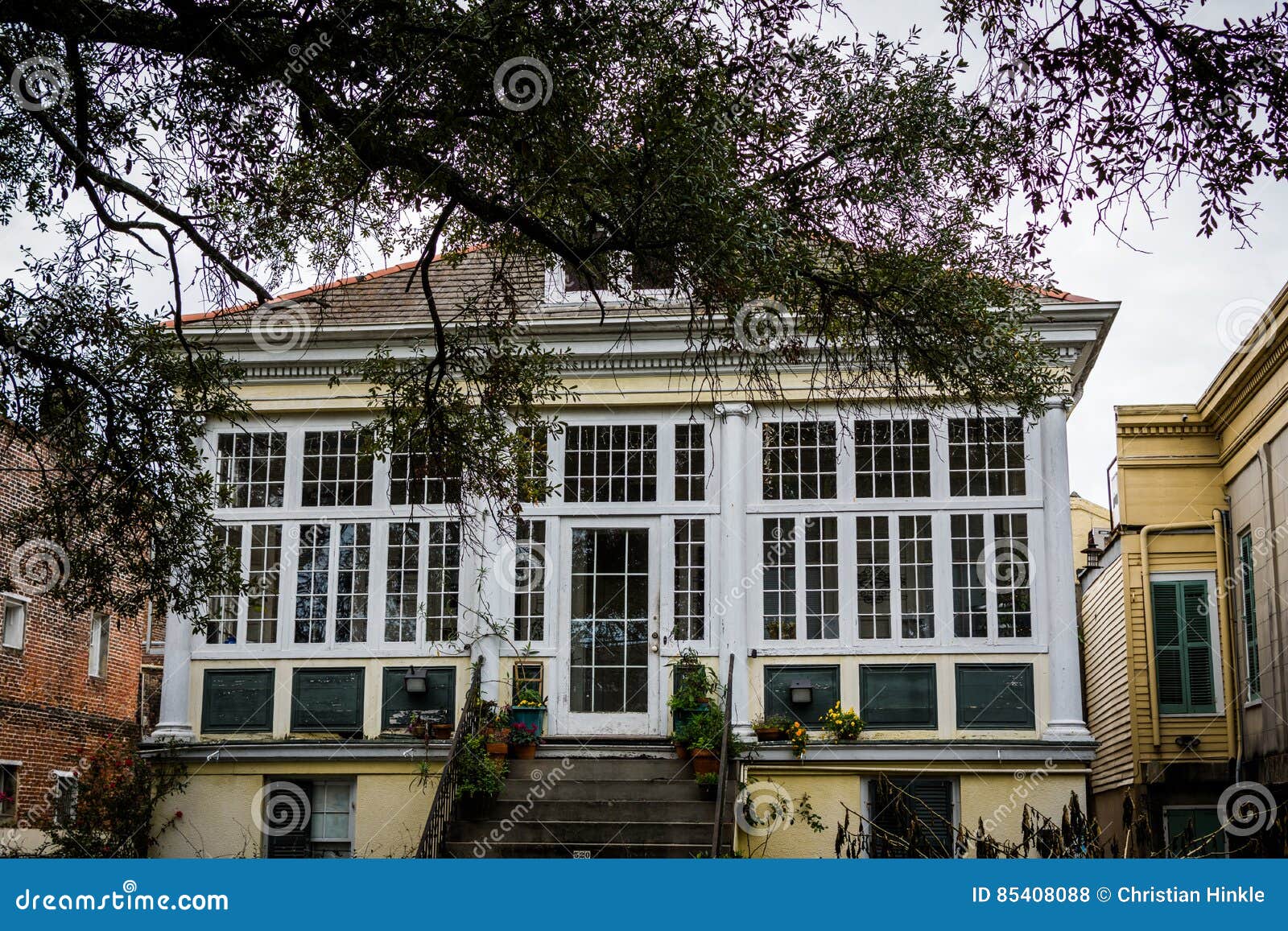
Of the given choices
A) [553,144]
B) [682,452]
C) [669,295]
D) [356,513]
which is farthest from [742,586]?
[553,144]

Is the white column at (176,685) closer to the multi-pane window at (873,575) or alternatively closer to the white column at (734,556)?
the white column at (734,556)

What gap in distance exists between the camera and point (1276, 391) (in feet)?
45.5

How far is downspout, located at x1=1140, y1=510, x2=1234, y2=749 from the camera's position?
15953 millimetres

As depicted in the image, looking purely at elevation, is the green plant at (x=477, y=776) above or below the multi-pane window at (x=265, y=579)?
below

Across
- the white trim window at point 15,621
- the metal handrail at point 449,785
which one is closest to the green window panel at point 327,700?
the metal handrail at point 449,785

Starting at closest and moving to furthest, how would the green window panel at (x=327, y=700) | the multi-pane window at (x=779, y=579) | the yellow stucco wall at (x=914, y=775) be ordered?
the yellow stucco wall at (x=914, y=775) < the multi-pane window at (x=779, y=579) < the green window panel at (x=327, y=700)

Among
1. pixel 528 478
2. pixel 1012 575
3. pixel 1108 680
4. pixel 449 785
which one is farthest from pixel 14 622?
pixel 1108 680

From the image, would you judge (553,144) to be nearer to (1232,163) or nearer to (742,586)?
(1232,163)

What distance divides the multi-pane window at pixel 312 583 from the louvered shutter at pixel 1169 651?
996 centimetres

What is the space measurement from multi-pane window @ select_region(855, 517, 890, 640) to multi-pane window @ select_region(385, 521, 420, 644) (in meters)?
4.41

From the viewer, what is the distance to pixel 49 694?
21.5 meters

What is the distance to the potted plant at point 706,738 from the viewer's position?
11797 mm

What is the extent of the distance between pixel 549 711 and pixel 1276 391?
321 inches

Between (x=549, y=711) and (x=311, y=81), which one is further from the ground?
(x=311, y=81)
